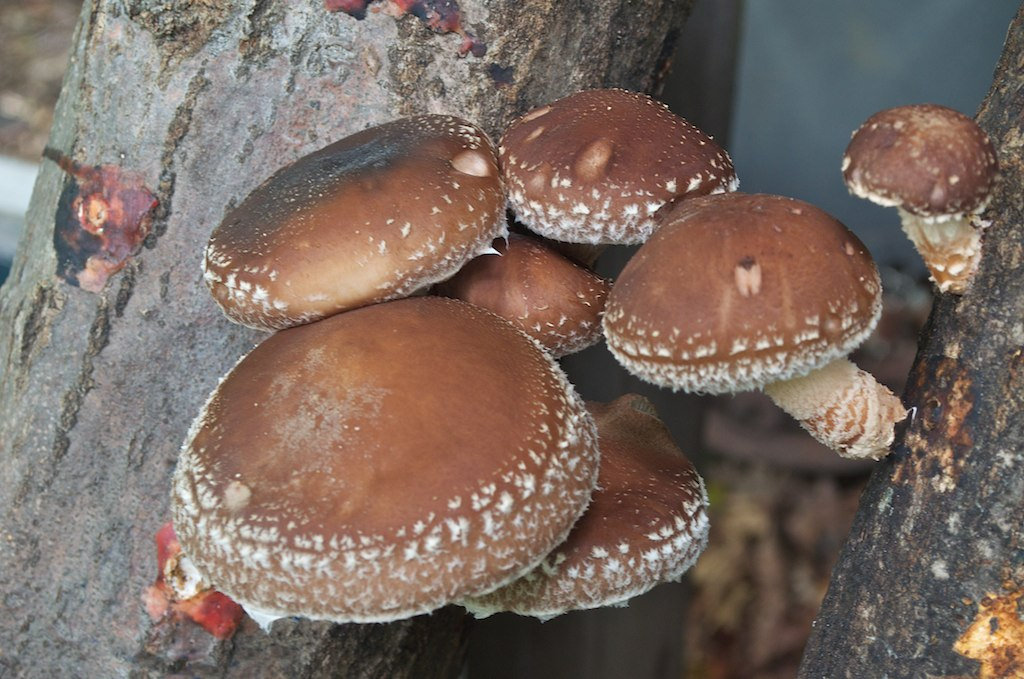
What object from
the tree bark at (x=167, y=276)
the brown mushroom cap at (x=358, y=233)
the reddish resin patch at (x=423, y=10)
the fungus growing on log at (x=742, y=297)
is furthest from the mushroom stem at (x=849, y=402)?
the reddish resin patch at (x=423, y=10)

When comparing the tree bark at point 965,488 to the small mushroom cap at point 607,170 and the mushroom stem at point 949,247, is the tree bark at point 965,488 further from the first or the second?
the small mushroom cap at point 607,170

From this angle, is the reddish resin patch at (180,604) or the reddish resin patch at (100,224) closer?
the reddish resin patch at (180,604)

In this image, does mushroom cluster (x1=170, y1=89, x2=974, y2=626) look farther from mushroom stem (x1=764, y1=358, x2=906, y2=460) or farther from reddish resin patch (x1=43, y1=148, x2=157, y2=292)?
reddish resin patch (x1=43, y1=148, x2=157, y2=292)

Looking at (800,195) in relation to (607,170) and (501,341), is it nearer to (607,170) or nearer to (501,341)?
(607,170)

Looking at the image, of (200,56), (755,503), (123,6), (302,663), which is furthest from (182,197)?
(755,503)

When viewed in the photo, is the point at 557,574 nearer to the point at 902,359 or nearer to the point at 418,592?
the point at 418,592

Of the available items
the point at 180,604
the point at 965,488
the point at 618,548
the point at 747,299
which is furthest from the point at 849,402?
the point at 180,604

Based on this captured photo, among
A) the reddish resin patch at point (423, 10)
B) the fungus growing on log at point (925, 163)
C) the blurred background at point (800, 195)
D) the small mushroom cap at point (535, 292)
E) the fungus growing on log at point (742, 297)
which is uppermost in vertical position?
the fungus growing on log at point (925, 163)

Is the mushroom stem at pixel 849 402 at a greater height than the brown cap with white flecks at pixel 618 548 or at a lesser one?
greater
